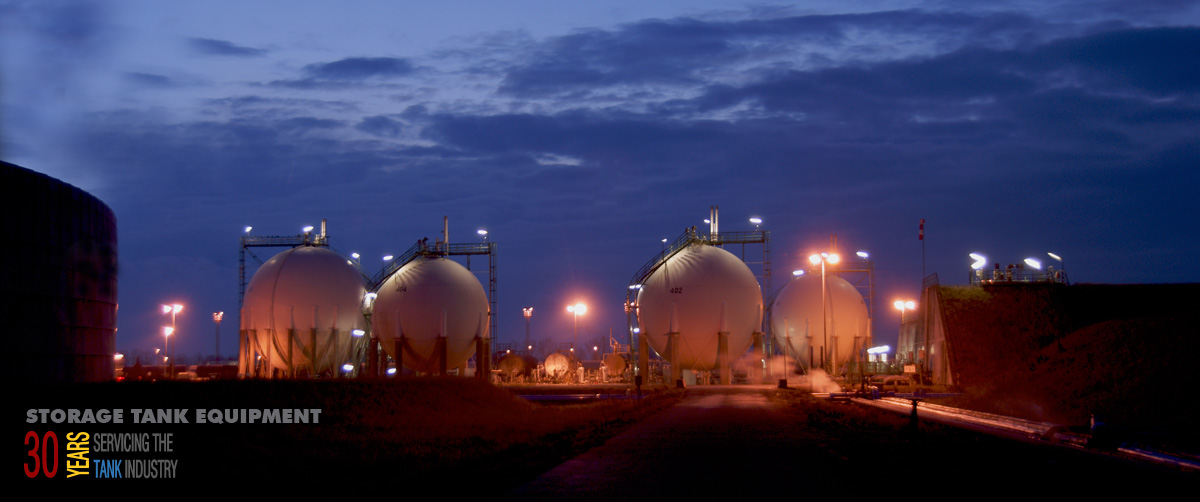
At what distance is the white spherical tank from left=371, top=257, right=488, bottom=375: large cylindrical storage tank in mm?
12690

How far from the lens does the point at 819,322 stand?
210ft

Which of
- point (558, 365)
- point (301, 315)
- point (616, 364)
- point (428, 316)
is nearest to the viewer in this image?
point (428, 316)

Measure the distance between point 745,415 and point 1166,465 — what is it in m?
15.5

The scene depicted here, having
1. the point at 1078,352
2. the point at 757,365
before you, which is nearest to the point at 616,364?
the point at 757,365

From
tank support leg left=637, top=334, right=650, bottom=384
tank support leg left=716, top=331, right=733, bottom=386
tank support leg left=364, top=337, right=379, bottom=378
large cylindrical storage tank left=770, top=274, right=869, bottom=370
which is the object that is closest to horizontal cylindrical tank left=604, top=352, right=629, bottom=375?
tank support leg left=637, top=334, right=650, bottom=384

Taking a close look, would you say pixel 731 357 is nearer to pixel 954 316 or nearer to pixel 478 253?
pixel 954 316

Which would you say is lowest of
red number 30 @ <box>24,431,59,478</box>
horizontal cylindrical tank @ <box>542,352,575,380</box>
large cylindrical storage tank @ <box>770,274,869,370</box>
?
horizontal cylindrical tank @ <box>542,352,575,380</box>

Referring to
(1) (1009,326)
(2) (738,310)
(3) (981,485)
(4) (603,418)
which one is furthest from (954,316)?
(3) (981,485)

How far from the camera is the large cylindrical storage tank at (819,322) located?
6359cm

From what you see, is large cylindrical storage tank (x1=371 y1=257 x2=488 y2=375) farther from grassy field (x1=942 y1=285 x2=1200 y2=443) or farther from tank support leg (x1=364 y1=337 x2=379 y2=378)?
grassy field (x1=942 y1=285 x2=1200 y2=443)

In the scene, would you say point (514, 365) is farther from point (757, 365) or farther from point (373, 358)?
point (757, 365)

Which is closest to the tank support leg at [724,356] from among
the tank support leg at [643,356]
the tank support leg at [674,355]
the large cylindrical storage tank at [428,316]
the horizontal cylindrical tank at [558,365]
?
the tank support leg at [674,355]

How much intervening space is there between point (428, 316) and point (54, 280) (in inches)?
1437

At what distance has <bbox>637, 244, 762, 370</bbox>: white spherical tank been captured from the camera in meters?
59.9
